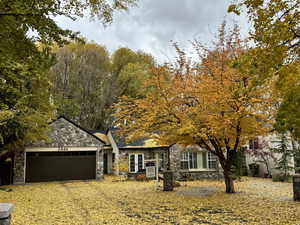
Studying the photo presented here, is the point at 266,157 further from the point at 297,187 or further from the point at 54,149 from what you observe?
the point at 54,149

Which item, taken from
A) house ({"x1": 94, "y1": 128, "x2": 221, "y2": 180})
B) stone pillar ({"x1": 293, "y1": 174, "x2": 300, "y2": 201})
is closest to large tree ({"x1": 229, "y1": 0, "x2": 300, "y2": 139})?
stone pillar ({"x1": 293, "y1": 174, "x2": 300, "y2": 201})

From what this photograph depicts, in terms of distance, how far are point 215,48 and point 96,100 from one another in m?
19.8

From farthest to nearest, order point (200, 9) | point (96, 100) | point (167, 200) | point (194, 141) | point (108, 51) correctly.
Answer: point (108, 51)
point (96, 100)
point (194, 141)
point (167, 200)
point (200, 9)

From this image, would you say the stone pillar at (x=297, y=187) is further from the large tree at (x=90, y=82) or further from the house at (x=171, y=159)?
the large tree at (x=90, y=82)

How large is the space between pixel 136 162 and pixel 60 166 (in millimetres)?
5744

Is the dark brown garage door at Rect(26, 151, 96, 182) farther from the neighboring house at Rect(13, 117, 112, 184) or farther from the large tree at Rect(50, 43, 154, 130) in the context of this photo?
the large tree at Rect(50, 43, 154, 130)

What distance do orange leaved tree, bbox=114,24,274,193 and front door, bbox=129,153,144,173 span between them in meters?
9.33

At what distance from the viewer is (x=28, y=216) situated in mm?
7645

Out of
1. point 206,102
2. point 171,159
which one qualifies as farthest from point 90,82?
point 206,102

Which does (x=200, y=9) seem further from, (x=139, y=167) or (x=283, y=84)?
(x=139, y=167)

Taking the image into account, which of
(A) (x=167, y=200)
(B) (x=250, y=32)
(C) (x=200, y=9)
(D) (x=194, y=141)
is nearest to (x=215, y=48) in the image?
(C) (x=200, y=9)

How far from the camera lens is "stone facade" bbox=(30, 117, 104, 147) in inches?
685

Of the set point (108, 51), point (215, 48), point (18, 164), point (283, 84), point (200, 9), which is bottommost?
point (18, 164)

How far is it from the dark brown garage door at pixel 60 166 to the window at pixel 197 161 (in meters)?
6.87
